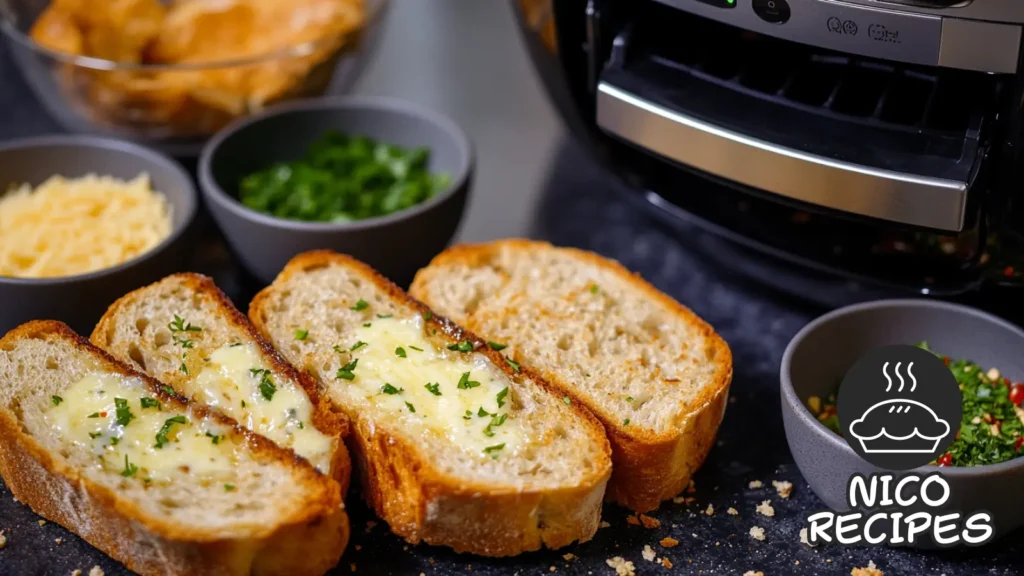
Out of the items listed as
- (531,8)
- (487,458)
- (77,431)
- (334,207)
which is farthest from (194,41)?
(487,458)

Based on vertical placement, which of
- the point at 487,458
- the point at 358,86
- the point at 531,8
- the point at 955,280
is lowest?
the point at 358,86

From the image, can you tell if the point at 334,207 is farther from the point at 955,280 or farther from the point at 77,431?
the point at 955,280

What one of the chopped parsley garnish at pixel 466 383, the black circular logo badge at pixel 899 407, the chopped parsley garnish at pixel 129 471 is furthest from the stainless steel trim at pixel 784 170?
the chopped parsley garnish at pixel 129 471

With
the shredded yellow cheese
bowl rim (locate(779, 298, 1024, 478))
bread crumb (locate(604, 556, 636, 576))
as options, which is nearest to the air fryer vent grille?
bowl rim (locate(779, 298, 1024, 478))

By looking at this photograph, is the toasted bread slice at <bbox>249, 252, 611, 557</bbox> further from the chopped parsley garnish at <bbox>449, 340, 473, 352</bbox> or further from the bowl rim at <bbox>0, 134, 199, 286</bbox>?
the bowl rim at <bbox>0, 134, 199, 286</bbox>

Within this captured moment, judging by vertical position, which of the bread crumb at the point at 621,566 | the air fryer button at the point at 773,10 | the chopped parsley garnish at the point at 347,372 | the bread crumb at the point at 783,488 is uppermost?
the air fryer button at the point at 773,10

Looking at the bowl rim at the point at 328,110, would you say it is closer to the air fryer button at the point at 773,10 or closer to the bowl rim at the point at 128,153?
the bowl rim at the point at 128,153
